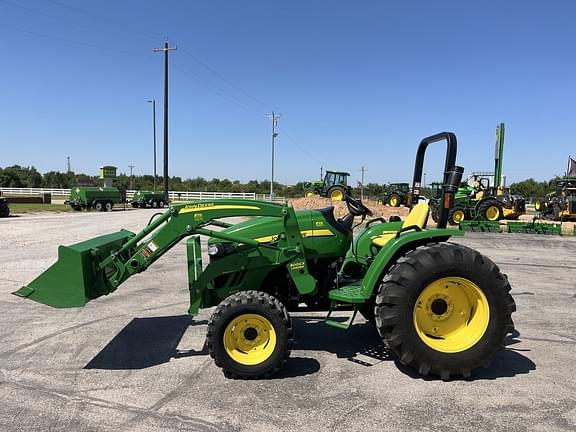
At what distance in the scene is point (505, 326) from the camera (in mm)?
3838

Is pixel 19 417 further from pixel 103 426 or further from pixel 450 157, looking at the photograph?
pixel 450 157

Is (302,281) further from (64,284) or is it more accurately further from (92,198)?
(92,198)

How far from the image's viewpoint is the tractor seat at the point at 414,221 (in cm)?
445

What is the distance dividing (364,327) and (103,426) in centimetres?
313

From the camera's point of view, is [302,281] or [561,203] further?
[561,203]

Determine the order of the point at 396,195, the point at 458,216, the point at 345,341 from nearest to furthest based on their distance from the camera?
the point at 345,341, the point at 458,216, the point at 396,195

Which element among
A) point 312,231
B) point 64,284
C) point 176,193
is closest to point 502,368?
point 312,231

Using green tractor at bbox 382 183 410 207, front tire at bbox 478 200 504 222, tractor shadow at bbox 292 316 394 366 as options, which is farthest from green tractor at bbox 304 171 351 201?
tractor shadow at bbox 292 316 394 366

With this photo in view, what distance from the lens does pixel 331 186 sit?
26.7 m

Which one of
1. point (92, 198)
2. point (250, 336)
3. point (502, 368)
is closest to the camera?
point (250, 336)

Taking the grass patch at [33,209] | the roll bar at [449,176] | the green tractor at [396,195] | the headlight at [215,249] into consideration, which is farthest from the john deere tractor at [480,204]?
the grass patch at [33,209]

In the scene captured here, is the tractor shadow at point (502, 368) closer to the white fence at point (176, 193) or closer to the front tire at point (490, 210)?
the front tire at point (490, 210)

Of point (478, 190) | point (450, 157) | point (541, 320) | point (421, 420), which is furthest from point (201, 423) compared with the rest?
point (478, 190)

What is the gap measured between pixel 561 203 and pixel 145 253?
2386cm
